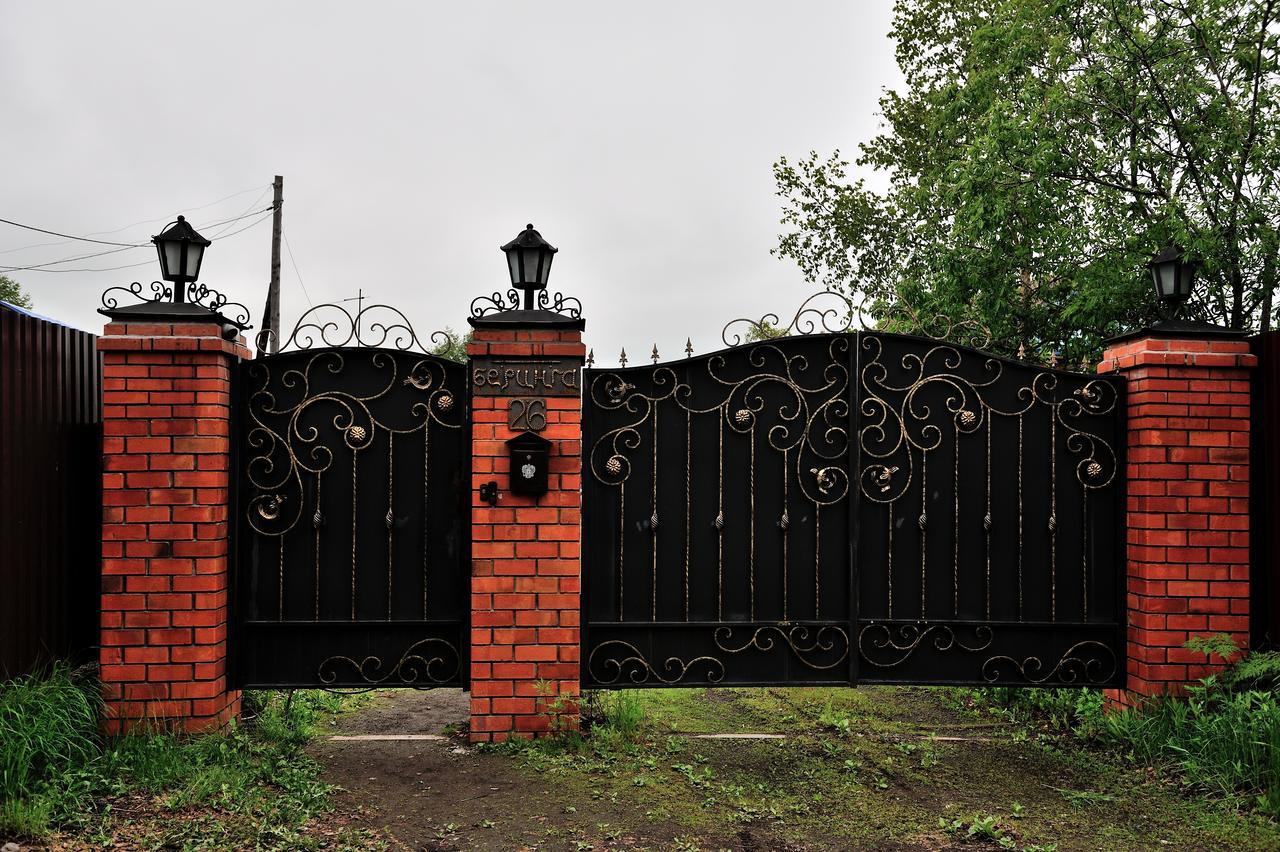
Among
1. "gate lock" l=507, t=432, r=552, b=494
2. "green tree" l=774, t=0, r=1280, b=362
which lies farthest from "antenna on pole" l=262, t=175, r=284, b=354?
"gate lock" l=507, t=432, r=552, b=494

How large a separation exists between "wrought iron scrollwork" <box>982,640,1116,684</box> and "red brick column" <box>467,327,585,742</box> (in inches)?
92.6

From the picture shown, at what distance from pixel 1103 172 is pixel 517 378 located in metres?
7.75

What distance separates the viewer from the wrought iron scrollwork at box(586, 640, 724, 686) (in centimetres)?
452

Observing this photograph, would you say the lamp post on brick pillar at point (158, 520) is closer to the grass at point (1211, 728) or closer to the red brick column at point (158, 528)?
the red brick column at point (158, 528)

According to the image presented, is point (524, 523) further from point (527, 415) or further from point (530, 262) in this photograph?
point (530, 262)

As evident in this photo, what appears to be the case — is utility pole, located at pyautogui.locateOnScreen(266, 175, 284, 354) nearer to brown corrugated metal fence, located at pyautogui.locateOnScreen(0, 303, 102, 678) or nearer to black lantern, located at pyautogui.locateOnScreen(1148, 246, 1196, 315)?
brown corrugated metal fence, located at pyautogui.locateOnScreen(0, 303, 102, 678)

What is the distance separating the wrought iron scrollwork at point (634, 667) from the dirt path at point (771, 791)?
327 mm

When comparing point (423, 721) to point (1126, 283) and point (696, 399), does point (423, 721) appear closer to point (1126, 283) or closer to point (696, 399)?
point (696, 399)

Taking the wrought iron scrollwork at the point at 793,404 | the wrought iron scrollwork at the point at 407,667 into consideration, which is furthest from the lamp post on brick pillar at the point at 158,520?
the wrought iron scrollwork at the point at 793,404

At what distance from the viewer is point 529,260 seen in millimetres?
4348

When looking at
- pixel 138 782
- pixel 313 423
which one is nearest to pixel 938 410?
pixel 313 423

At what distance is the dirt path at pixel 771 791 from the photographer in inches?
136

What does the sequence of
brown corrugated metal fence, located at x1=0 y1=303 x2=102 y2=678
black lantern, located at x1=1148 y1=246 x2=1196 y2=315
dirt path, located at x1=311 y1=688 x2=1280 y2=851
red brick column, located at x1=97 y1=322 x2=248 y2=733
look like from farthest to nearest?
black lantern, located at x1=1148 y1=246 x2=1196 y2=315, red brick column, located at x1=97 y1=322 x2=248 y2=733, brown corrugated metal fence, located at x1=0 y1=303 x2=102 y2=678, dirt path, located at x1=311 y1=688 x2=1280 y2=851

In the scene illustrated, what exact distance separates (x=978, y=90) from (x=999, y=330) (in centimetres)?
315
